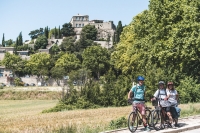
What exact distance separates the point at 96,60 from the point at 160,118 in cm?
8545

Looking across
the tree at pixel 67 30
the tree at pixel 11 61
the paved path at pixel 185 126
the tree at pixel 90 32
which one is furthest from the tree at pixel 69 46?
the paved path at pixel 185 126

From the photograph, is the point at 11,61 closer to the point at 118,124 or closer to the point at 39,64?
the point at 39,64

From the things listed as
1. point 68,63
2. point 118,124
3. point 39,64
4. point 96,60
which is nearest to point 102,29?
point 39,64

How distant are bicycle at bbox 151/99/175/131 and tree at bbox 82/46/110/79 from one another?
275 feet

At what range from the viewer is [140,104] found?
1238 cm

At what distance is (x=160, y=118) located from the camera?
43.1 feet

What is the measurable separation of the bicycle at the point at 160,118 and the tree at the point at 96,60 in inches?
3302

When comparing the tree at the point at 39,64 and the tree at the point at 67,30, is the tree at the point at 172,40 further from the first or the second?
the tree at the point at 67,30

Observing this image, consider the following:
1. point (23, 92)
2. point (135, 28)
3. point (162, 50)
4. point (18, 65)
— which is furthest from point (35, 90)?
point (18, 65)

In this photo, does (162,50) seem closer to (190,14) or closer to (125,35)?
(190,14)

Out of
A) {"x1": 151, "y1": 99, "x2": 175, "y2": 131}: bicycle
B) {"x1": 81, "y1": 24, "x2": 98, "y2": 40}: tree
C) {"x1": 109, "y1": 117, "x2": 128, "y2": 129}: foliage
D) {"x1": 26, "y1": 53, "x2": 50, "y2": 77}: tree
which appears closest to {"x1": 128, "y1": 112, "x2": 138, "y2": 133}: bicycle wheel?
{"x1": 151, "y1": 99, "x2": 175, "y2": 131}: bicycle

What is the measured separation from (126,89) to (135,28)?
9.81 metres

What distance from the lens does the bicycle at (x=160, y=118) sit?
13.0 meters

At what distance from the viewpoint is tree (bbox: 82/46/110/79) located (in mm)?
98312
